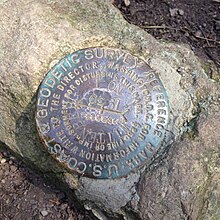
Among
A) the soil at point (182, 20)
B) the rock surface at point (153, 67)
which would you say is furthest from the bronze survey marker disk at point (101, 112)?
the soil at point (182, 20)

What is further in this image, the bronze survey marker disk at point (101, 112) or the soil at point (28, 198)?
the soil at point (28, 198)

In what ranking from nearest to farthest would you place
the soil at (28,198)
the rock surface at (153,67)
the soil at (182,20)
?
the rock surface at (153,67)
the soil at (28,198)
the soil at (182,20)

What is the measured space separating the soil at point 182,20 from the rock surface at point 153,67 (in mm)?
609

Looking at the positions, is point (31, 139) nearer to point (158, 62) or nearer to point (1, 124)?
point (1, 124)

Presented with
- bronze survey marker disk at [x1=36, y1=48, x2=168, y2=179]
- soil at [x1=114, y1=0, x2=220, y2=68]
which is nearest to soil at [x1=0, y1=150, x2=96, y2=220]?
bronze survey marker disk at [x1=36, y1=48, x2=168, y2=179]

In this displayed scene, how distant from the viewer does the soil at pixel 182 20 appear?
2.83 meters

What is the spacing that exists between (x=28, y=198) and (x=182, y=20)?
1.55 meters

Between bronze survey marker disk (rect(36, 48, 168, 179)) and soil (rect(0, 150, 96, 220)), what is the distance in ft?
1.22

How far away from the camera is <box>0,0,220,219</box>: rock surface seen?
6.31 ft

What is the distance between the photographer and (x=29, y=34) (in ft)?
6.92

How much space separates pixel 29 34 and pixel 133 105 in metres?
0.62

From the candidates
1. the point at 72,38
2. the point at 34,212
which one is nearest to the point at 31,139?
the point at 34,212

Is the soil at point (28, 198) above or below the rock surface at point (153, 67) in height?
below

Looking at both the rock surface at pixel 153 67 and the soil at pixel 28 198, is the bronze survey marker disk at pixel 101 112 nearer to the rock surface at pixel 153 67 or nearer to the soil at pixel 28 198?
the rock surface at pixel 153 67
